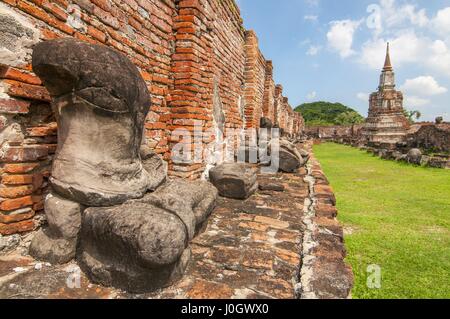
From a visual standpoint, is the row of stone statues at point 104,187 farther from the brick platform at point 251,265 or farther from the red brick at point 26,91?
the red brick at point 26,91

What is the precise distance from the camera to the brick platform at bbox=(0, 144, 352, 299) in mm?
1633

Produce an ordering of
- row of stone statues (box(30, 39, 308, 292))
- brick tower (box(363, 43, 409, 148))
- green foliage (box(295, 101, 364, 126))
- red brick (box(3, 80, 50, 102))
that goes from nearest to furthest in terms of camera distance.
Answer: row of stone statues (box(30, 39, 308, 292)) → red brick (box(3, 80, 50, 102)) → brick tower (box(363, 43, 409, 148)) → green foliage (box(295, 101, 364, 126))

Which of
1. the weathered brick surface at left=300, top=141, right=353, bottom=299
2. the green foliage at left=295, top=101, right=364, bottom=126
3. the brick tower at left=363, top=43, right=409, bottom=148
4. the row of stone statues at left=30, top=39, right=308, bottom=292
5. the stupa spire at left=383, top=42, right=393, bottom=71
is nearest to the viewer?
the row of stone statues at left=30, top=39, right=308, bottom=292

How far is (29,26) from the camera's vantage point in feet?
6.31

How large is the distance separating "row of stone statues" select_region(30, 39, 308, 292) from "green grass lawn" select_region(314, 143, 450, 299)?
209cm

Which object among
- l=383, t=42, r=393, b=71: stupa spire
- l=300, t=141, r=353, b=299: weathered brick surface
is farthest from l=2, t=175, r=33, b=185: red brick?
l=383, t=42, r=393, b=71: stupa spire

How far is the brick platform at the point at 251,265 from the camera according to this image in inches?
64.3

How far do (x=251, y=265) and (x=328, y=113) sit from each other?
84.6 metres

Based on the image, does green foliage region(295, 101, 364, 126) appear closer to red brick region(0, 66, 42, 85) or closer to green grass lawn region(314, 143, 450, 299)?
green grass lawn region(314, 143, 450, 299)

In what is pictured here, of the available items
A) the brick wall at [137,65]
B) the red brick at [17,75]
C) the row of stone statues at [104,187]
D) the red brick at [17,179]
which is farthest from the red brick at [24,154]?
the red brick at [17,75]

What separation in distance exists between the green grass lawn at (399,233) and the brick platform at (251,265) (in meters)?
0.80

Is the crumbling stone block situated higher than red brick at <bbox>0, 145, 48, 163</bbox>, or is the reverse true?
red brick at <bbox>0, 145, 48, 163</bbox>

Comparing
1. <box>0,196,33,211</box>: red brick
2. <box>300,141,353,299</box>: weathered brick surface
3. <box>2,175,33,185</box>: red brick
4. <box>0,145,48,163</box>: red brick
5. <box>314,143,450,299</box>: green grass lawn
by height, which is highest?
<box>0,145,48,163</box>: red brick

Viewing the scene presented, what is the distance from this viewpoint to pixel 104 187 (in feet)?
6.22
